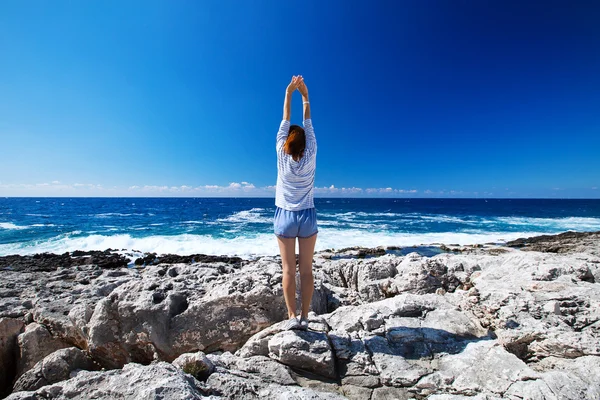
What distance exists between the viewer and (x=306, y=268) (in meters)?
3.10

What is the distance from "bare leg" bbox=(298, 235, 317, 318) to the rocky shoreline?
0.32m

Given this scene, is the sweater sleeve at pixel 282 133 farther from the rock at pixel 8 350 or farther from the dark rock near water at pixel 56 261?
the dark rock near water at pixel 56 261

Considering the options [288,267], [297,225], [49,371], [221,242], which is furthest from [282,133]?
[221,242]

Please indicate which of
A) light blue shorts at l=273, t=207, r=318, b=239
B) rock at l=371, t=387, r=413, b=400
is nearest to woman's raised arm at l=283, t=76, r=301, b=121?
light blue shorts at l=273, t=207, r=318, b=239

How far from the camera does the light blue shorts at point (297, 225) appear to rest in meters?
2.98

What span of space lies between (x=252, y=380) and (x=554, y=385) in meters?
2.38

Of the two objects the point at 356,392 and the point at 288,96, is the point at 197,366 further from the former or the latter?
the point at 288,96

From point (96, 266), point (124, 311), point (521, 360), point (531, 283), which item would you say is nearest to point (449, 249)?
point (531, 283)

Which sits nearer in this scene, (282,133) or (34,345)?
(282,133)

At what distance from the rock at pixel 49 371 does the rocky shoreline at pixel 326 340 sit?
0.05ft

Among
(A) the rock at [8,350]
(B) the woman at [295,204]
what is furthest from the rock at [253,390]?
(A) the rock at [8,350]

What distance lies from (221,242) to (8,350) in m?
17.0

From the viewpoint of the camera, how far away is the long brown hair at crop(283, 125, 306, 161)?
295 cm

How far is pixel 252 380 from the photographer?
2.31 m
